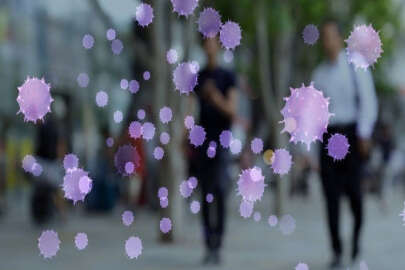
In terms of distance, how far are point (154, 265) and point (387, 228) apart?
413cm

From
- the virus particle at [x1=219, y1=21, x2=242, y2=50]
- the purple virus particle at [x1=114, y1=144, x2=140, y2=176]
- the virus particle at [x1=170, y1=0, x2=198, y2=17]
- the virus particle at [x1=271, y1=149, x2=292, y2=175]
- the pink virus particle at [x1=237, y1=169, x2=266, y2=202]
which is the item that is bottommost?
the pink virus particle at [x1=237, y1=169, x2=266, y2=202]

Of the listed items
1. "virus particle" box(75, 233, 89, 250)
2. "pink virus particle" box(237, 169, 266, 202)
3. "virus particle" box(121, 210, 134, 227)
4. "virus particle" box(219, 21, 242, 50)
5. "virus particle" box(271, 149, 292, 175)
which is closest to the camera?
"virus particle" box(219, 21, 242, 50)

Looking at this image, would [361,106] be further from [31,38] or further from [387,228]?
[31,38]

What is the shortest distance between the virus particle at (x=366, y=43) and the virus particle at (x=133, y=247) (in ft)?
11.3

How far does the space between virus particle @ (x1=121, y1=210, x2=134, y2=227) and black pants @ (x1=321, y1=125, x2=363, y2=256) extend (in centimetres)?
498

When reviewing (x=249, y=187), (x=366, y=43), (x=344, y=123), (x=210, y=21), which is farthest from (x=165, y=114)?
(x=366, y=43)

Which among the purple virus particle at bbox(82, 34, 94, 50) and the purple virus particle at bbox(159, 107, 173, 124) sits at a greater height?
the purple virus particle at bbox(159, 107, 173, 124)

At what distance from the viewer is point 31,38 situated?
2241 centimetres

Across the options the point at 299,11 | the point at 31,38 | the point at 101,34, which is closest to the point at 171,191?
the point at 299,11

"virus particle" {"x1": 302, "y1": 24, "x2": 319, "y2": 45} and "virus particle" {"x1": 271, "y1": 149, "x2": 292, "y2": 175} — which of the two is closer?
"virus particle" {"x1": 302, "y1": 24, "x2": 319, "y2": 45}

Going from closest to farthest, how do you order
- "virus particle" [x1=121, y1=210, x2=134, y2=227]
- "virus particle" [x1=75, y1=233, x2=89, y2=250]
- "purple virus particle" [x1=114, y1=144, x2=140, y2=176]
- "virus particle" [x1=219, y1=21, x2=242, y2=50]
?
"virus particle" [x1=219, y1=21, x2=242, y2=50] < "purple virus particle" [x1=114, y1=144, x2=140, y2=176] < "virus particle" [x1=75, y1=233, x2=89, y2=250] < "virus particle" [x1=121, y1=210, x2=134, y2=227]

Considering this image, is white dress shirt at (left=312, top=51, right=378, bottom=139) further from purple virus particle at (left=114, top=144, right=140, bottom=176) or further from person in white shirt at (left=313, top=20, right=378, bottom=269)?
purple virus particle at (left=114, top=144, right=140, bottom=176)

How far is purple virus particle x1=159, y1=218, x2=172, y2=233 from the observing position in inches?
334

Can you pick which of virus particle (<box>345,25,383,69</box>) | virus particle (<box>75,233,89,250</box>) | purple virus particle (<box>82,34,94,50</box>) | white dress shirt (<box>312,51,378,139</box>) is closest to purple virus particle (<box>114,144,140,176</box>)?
virus particle (<box>75,233,89,250</box>)
